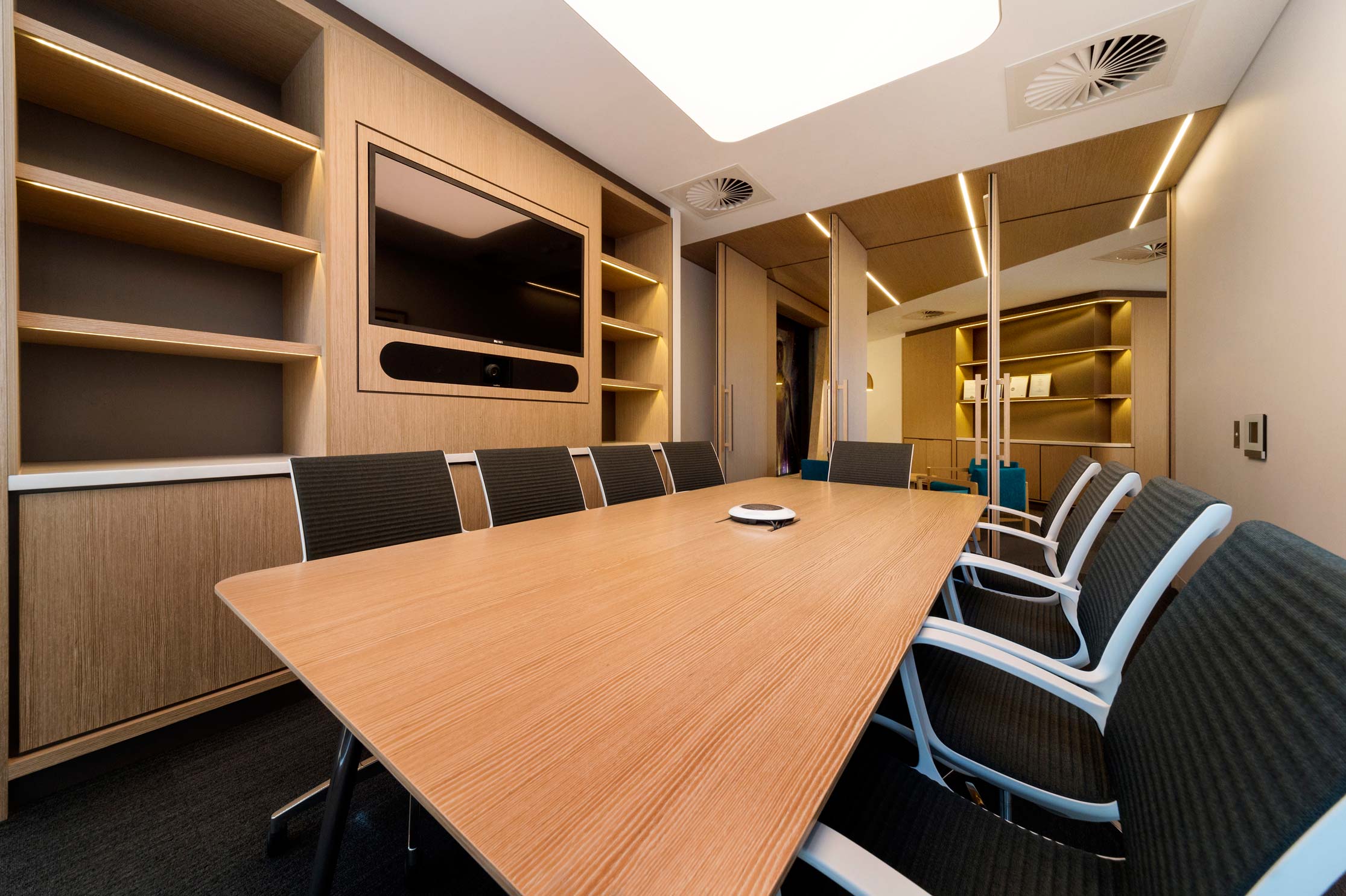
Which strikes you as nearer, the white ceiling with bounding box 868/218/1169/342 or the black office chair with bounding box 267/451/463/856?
the black office chair with bounding box 267/451/463/856

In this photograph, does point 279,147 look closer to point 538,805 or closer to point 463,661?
point 463,661

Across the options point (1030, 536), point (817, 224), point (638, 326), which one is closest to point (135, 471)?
point (638, 326)

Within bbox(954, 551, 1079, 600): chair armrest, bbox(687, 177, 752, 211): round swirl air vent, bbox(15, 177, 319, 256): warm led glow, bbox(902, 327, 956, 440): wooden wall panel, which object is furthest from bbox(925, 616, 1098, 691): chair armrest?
bbox(902, 327, 956, 440): wooden wall panel

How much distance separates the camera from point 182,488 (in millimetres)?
1860

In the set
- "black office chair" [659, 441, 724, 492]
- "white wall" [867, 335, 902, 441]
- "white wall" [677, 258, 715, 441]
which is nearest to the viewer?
"black office chair" [659, 441, 724, 492]

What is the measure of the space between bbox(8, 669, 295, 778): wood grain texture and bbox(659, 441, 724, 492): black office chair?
194 cm

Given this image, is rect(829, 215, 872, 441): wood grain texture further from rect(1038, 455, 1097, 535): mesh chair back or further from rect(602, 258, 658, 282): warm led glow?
rect(1038, 455, 1097, 535): mesh chair back

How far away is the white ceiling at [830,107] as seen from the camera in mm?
2338

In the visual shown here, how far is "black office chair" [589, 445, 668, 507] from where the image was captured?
8.13ft

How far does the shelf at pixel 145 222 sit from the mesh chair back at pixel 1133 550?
3083 millimetres

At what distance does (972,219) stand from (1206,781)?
5.11 metres

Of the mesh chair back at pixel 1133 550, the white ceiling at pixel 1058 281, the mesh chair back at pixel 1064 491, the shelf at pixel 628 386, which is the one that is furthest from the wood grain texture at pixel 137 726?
the white ceiling at pixel 1058 281

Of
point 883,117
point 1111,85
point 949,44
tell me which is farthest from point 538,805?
point 1111,85

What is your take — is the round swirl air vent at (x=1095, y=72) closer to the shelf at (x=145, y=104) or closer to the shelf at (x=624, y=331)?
the shelf at (x=624, y=331)
